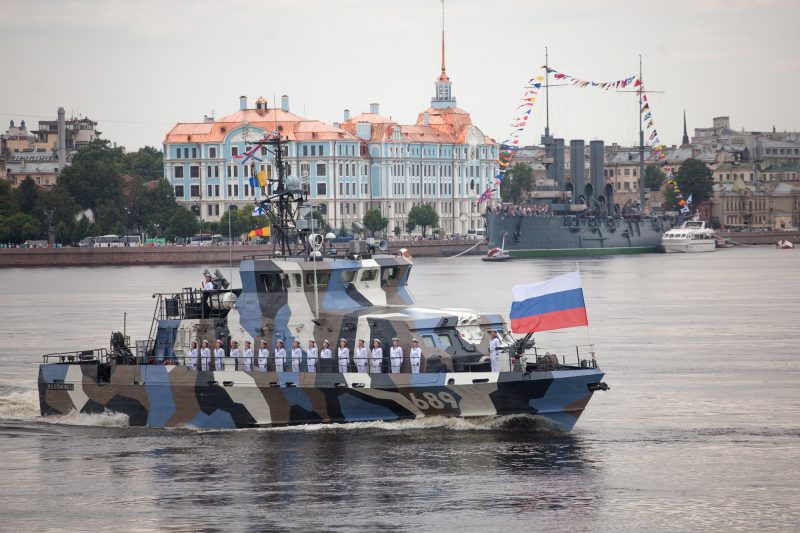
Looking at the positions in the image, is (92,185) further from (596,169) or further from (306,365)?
(306,365)

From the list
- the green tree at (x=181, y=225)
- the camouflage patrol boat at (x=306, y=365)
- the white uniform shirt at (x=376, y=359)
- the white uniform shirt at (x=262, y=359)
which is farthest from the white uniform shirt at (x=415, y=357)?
the green tree at (x=181, y=225)

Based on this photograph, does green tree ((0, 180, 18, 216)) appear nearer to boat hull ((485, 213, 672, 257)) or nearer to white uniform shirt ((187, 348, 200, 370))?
boat hull ((485, 213, 672, 257))

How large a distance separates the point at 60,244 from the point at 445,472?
12121 cm

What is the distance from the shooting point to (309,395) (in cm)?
3347

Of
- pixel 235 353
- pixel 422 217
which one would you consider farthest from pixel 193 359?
pixel 422 217

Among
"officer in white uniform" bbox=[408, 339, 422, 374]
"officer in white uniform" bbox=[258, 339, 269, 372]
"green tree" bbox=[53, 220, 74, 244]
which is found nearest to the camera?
"officer in white uniform" bbox=[408, 339, 422, 374]

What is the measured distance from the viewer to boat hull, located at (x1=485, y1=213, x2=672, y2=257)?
16538 cm

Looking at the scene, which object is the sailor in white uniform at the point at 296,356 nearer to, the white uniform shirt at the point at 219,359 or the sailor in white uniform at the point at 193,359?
the white uniform shirt at the point at 219,359

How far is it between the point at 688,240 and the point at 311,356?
15043 cm

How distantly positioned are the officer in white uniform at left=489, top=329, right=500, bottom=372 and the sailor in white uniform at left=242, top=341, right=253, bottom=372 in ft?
19.5

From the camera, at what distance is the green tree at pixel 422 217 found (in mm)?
176125

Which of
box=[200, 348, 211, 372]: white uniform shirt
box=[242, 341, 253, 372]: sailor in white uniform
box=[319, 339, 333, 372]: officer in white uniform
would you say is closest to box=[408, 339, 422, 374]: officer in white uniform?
box=[319, 339, 333, 372]: officer in white uniform

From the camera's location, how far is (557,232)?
170m

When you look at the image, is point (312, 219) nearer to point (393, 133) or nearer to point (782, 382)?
point (782, 382)
